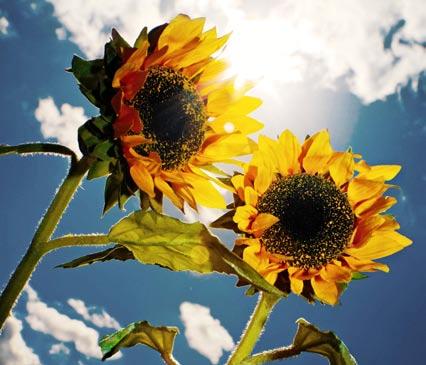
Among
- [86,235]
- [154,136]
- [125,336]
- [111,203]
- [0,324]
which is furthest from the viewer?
[154,136]

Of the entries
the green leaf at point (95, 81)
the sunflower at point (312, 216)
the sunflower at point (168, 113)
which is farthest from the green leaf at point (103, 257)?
the sunflower at point (312, 216)

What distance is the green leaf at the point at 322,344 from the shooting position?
68.3 inches

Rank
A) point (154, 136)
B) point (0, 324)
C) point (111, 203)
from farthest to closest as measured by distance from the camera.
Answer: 1. point (154, 136)
2. point (111, 203)
3. point (0, 324)

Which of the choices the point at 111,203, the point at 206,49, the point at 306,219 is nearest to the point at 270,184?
the point at 306,219

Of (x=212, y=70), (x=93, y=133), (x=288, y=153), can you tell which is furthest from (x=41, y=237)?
(x=288, y=153)

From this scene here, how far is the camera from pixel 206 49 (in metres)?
2.08

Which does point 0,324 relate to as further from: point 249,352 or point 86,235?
point 249,352

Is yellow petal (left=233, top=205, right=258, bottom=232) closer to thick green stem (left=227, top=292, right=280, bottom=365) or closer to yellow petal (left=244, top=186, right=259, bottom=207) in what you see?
yellow petal (left=244, top=186, right=259, bottom=207)

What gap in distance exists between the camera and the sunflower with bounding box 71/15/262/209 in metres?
1.73

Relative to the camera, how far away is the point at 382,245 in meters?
2.13

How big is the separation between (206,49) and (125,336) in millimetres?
1047

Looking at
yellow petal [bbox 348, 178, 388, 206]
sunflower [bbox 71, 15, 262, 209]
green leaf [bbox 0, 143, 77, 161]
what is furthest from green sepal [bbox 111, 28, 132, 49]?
yellow petal [bbox 348, 178, 388, 206]

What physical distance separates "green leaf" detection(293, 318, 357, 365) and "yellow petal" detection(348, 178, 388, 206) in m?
0.60

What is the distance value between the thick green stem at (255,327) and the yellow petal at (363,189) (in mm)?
605
